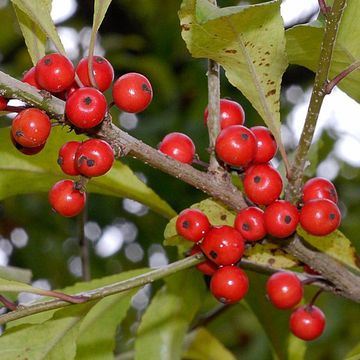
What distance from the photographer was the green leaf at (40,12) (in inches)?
53.4

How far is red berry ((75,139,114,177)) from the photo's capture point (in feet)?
4.27

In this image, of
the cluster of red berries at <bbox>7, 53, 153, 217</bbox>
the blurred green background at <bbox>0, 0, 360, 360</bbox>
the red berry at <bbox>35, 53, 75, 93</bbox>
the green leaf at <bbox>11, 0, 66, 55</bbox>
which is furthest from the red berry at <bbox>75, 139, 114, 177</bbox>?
the blurred green background at <bbox>0, 0, 360, 360</bbox>

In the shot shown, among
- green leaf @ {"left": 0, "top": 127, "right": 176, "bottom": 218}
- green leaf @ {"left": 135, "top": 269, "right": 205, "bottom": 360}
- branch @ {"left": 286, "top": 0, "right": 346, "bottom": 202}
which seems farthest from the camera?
green leaf @ {"left": 135, "top": 269, "right": 205, "bottom": 360}

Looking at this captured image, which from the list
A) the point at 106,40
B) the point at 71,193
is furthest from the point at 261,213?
the point at 106,40

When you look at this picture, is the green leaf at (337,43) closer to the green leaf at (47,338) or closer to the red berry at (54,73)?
the red berry at (54,73)

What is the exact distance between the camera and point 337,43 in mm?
1501

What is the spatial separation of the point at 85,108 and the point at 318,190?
1.91ft

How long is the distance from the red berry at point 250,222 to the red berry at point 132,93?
31 cm

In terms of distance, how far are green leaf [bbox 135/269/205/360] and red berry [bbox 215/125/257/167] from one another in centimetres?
69

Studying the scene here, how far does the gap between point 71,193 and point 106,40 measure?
286cm

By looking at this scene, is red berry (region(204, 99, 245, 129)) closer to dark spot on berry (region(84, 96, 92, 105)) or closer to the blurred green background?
dark spot on berry (region(84, 96, 92, 105))

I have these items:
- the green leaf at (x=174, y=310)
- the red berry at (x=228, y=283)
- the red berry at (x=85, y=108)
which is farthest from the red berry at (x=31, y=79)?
the green leaf at (x=174, y=310)

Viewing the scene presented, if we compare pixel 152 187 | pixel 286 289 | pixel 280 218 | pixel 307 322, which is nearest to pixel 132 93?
pixel 280 218

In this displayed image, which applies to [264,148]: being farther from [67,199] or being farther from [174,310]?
[174,310]
